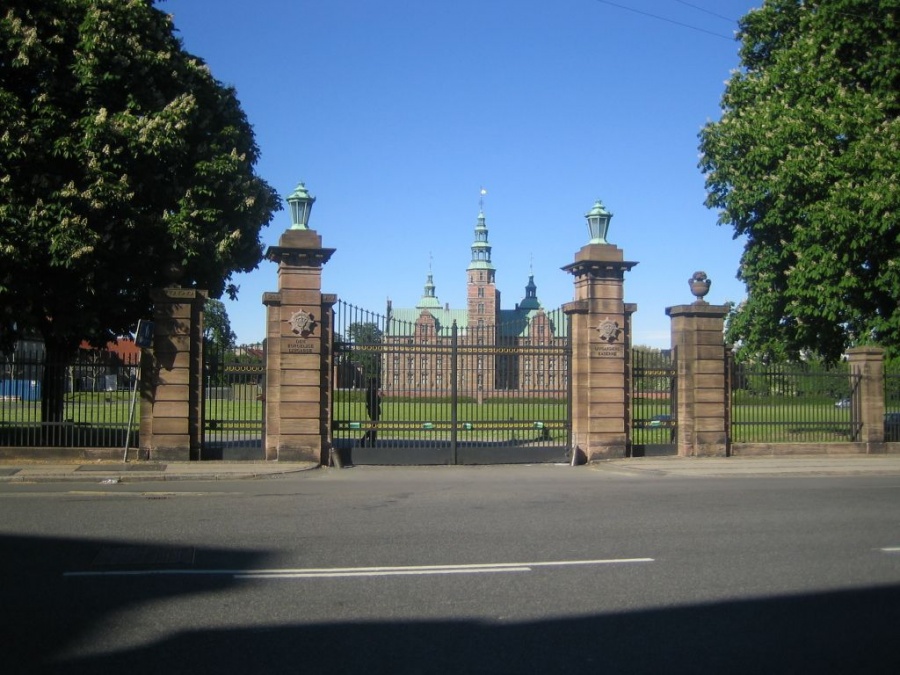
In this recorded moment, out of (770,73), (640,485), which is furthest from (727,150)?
(640,485)

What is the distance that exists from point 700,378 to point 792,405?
124 inches

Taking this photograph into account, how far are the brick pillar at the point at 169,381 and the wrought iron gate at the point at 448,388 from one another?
9.59ft

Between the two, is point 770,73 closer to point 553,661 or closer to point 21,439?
point 21,439

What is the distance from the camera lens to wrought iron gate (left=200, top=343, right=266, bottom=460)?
18266 millimetres

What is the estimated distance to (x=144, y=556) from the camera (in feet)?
27.8

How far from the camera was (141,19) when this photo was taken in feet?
68.1

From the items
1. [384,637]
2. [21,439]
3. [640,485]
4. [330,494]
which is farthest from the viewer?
[21,439]

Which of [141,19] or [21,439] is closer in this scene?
[21,439]

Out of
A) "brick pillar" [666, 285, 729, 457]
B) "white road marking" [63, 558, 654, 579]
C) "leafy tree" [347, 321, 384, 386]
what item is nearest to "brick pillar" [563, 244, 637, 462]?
"brick pillar" [666, 285, 729, 457]

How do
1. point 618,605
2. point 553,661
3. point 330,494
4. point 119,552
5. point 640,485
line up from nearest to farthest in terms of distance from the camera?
point 553,661
point 618,605
point 119,552
point 330,494
point 640,485

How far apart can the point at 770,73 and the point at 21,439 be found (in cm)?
2356

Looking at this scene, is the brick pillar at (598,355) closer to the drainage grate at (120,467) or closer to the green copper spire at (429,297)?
the drainage grate at (120,467)

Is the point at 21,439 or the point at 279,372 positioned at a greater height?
the point at 279,372

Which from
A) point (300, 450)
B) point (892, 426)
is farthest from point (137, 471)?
point (892, 426)
